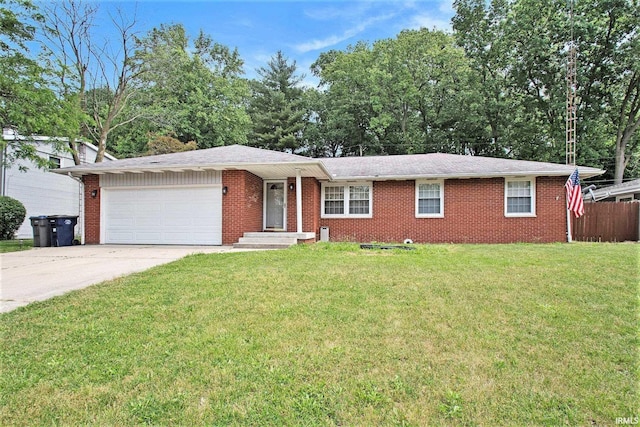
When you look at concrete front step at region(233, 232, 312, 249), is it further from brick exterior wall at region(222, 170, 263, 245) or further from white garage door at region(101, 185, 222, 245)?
white garage door at region(101, 185, 222, 245)

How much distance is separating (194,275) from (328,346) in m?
3.46

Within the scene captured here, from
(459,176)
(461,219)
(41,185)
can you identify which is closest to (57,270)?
(459,176)

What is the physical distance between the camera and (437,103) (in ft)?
87.6

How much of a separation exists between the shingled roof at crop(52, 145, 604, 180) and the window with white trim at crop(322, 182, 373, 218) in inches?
22.1

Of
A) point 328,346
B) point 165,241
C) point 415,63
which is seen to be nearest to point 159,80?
point 165,241

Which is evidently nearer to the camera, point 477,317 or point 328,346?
point 328,346

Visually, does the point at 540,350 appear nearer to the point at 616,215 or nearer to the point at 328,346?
the point at 328,346

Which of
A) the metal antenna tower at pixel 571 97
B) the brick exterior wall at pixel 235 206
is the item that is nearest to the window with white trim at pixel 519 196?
the brick exterior wall at pixel 235 206

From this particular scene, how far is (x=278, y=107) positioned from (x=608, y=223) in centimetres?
2415

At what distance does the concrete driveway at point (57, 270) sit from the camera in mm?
4906

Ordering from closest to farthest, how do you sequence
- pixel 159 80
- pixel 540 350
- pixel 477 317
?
pixel 540 350 → pixel 477 317 → pixel 159 80

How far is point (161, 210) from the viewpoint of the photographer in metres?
11.5

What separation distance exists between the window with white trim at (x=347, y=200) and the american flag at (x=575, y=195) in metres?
6.50

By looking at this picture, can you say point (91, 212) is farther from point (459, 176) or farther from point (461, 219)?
point (461, 219)
